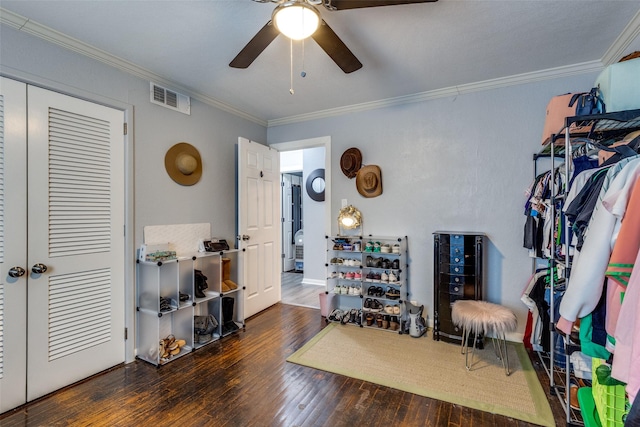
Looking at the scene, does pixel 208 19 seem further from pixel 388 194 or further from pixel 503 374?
pixel 503 374

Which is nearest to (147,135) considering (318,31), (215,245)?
(215,245)

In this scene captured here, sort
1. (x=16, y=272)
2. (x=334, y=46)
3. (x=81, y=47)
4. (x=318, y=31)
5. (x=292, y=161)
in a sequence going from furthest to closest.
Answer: (x=292, y=161) < (x=81, y=47) < (x=16, y=272) < (x=334, y=46) < (x=318, y=31)

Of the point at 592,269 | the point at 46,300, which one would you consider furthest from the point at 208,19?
the point at 592,269

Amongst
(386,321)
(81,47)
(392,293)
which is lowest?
(386,321)

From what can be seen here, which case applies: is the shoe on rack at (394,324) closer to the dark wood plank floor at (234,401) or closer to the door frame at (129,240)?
the dark wood plank floor at (234,401)

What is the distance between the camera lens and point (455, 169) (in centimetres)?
306

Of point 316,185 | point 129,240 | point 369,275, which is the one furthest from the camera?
point 316,185

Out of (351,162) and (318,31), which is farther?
(351,162)

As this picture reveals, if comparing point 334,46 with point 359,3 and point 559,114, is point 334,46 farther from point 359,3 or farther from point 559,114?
point 559,114

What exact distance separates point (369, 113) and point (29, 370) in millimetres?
3684

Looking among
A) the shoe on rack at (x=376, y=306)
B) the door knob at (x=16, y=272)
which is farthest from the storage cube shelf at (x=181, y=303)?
the shoe on rack at (x=376, y=306)

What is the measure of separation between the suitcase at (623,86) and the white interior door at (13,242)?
3.68 metres

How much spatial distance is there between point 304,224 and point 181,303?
8.85 feet

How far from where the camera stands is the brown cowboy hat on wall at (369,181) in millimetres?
3357
